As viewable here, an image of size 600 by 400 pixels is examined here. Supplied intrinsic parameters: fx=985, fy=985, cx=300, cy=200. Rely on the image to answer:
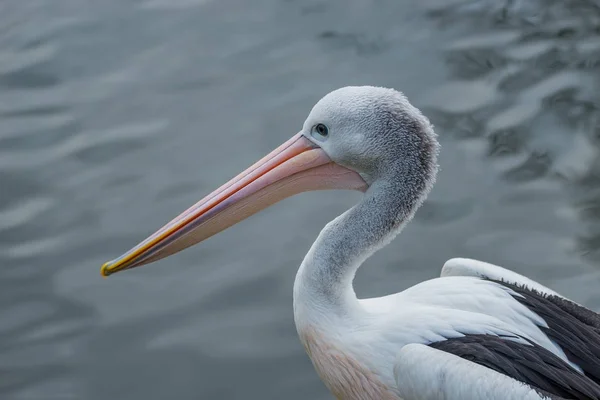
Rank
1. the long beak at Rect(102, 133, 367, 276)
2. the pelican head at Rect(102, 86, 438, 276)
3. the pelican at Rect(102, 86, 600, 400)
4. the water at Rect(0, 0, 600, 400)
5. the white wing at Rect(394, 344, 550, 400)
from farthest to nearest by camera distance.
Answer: the water at Rect(0, 0, 600, 400) < the long beak at Rect(102, 133, 367, 276) < the pelican head at Rect(102, 86, 438, 276) < the pelican at Rect(102, 86, 600, 400) < the white wing at Rect(394, 344, 550, 400)

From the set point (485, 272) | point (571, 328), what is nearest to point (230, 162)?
point (485, 272)

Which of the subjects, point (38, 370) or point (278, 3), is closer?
point (38, 370)

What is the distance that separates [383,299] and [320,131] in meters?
0.66

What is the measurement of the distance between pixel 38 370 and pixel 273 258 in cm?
125

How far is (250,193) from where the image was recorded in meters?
3.59

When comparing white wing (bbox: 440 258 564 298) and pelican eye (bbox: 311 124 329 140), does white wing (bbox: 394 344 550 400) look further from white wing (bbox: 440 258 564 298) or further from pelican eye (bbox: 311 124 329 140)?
pelican eye (bbox: 311 124 329 140)

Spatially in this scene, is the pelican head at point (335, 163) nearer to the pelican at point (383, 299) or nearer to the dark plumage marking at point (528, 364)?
the pelican at point (383, 299)

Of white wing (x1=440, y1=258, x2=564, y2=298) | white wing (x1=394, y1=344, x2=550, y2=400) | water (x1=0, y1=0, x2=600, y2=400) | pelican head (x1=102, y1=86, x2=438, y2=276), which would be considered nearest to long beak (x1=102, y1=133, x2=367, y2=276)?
pelican head (x1=102, y1=86, x2=438, y2=276)

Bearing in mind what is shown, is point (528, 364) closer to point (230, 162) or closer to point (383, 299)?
point (383, 299)

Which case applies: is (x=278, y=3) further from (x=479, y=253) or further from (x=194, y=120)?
(x=479, y=253)

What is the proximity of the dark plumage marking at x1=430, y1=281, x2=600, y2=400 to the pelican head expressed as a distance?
57 cm

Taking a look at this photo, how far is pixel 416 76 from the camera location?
601 cm

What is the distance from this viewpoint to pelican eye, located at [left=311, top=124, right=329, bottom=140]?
11.5ft

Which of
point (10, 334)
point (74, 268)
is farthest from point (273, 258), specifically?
point (10, 334)
